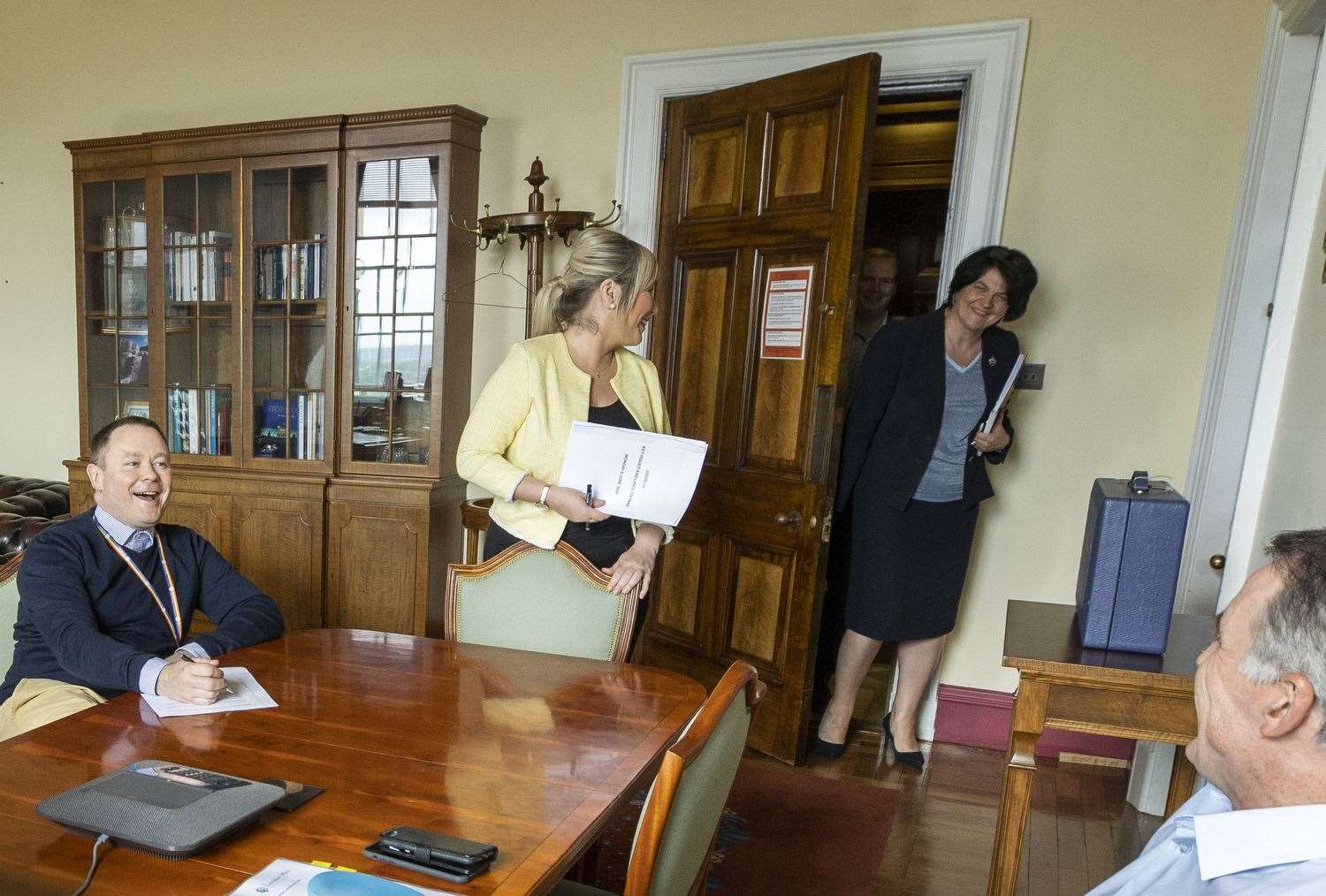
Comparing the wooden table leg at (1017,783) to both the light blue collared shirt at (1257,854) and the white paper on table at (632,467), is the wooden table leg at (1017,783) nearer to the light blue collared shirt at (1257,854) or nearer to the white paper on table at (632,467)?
the light blue collared shirt at (1257,854)

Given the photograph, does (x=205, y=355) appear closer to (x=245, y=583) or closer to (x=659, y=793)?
(x=245, y=583)

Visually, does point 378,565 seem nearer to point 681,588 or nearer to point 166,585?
point 681,588

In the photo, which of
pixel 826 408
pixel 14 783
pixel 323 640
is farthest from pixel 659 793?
pixel 826 408

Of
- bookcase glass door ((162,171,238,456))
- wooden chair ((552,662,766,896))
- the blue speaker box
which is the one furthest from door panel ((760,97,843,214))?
bookcase glass door ((162,171,238,456))

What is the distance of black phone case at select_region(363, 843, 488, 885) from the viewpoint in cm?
87

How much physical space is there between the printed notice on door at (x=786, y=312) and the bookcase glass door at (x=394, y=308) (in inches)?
55.6

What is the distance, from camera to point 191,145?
3521mm

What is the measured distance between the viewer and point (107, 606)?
5.45ft

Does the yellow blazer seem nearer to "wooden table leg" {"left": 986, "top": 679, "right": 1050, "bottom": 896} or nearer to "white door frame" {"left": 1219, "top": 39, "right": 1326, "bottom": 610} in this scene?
"wooden table leg" {"left": 986, "top": 679, "right": 1050, "bottom": 896}

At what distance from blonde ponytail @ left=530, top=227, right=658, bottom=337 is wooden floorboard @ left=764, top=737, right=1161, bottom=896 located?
5.21 ft

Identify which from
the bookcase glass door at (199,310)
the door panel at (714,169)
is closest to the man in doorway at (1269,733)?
the door panel at (714,169)

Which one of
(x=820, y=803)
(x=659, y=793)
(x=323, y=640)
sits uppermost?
(x=659, y=793)

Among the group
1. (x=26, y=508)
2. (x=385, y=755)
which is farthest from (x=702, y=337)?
(x=26, y=508)

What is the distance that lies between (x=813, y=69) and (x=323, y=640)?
6.96 feet
